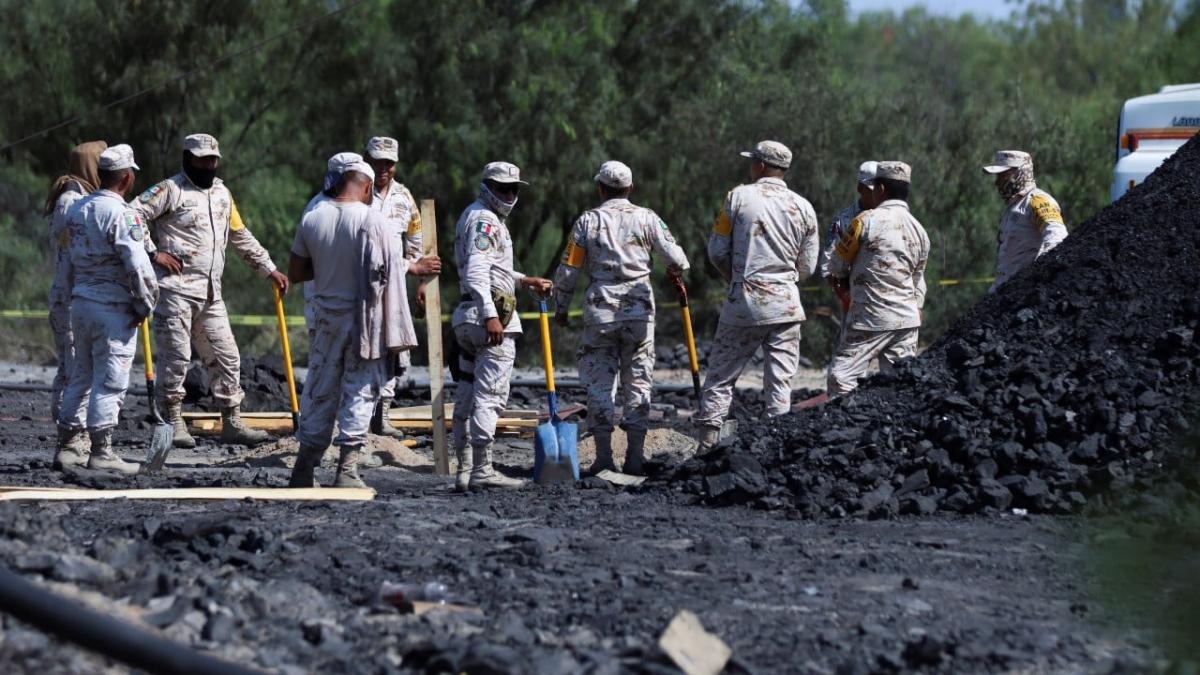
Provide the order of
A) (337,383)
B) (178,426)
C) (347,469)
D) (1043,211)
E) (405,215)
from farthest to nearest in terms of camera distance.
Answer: (178,426) < (405,215) < (1043,211) < (347,469) < (337,383)

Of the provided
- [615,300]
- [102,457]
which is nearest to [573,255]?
[615,300]

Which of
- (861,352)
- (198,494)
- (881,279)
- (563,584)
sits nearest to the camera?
(563,584)

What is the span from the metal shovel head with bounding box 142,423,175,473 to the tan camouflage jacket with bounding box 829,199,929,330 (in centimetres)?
490

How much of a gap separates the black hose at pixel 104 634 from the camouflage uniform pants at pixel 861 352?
7.22 meters

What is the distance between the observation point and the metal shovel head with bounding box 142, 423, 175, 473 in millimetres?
10609

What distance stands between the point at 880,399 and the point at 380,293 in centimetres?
320

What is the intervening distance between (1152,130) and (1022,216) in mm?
5216

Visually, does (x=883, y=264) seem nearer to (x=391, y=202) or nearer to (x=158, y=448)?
(x=391, y=202)

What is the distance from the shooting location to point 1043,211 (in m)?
12.0

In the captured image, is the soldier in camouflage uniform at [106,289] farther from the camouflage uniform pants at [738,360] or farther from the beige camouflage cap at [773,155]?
the beige camouflage cap at [773,155]

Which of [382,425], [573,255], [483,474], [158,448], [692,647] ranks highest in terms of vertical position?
[573,255]

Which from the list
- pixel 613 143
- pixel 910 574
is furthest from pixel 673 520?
pixel 613 143

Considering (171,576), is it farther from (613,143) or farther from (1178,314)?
(613,143)

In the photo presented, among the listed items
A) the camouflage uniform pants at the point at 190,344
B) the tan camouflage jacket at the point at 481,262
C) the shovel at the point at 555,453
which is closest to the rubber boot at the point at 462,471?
the shovel at the point at 555,453
